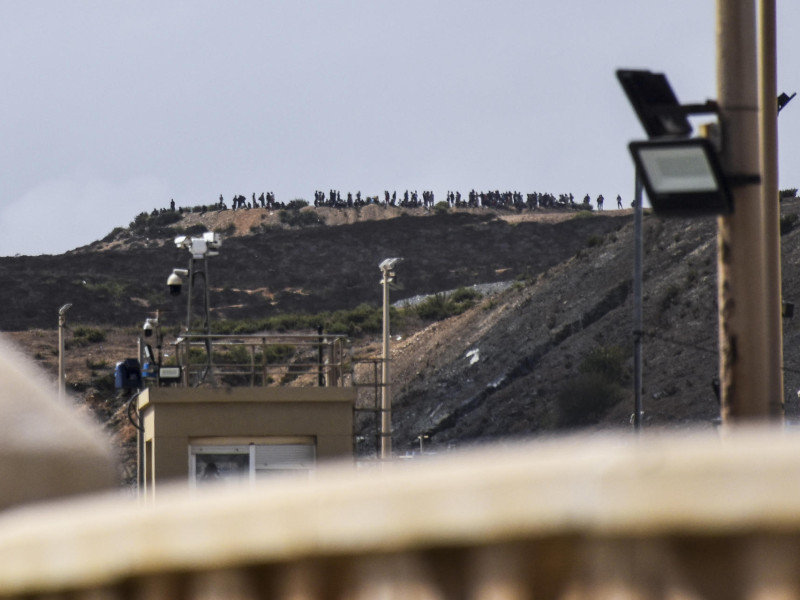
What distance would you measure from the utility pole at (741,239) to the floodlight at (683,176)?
13 centimetres

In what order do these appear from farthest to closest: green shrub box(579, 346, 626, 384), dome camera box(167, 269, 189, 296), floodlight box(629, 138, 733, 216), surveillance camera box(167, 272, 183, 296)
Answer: green shrub box(579, 346, 626, 384), surveillance camera box(167, 272, 183, 296), dome camera box(167, 269, 189, 296), floodlight box(629, 138, 733, 216)

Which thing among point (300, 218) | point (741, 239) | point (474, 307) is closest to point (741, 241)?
point (741, 239)

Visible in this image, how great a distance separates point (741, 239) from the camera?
19.4 feet

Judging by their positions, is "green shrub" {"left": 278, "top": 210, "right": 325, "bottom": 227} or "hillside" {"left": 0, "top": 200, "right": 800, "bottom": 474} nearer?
"hillside" {"left": 0, "top": 200, "right": 800, "bottom": 474}

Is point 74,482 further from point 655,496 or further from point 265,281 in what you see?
point 265,281

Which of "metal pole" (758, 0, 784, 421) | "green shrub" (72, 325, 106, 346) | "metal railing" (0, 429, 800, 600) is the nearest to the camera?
"metal railing" (0, 429, 800, 600)

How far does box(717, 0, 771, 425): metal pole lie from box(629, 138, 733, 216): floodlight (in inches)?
5.6

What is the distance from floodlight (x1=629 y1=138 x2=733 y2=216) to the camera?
580 cm

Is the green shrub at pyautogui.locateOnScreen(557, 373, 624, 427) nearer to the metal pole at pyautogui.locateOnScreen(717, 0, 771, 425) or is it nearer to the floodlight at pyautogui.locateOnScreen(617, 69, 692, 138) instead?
the floodlight at pyautogui.locateOnScreen(617, 69, 692, 138)

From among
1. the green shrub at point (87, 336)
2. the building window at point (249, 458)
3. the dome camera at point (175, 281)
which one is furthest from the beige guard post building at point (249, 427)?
the green shrub at point (87, 336)

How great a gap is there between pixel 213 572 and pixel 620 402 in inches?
2044

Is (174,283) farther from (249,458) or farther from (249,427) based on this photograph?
(249,458)

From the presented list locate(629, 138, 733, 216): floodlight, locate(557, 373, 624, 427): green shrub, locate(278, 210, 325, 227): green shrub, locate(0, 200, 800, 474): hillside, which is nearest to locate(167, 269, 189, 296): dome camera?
locate(0, 200, 800, 474): hillside

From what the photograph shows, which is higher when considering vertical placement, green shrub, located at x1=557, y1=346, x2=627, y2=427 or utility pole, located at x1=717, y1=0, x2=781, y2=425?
utility pole, located at x1=717, y1=0, x2=781, y2=425
